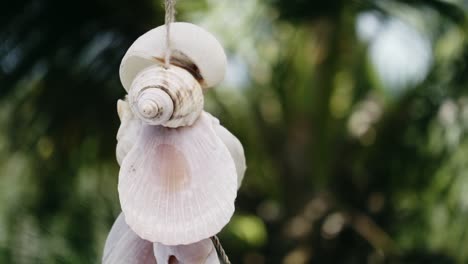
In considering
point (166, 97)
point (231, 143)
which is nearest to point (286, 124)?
point (231, 143)

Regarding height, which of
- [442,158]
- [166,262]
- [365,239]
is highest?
[442,158]

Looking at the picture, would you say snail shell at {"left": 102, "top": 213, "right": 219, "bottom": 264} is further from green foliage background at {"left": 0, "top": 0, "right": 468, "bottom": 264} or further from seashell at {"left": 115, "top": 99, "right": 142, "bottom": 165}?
green foliage background at {"left": 0, "top": 0, "right": 468, "bottom": 264}

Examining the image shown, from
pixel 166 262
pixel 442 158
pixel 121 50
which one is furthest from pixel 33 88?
pixel 166 262

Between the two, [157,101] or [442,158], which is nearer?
[157,101]

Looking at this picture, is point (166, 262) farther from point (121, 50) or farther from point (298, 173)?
point (298, 173)

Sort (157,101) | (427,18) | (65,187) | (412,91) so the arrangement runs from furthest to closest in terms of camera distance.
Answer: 1. (412,91)
2. (427,18)
3. (65,187)
4. (157,101)

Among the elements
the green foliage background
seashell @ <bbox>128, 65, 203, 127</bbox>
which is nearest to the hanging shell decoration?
seashell @ <bbox>128, 65, 203, 127</bbox>

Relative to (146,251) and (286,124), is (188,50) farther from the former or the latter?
(286,124)
